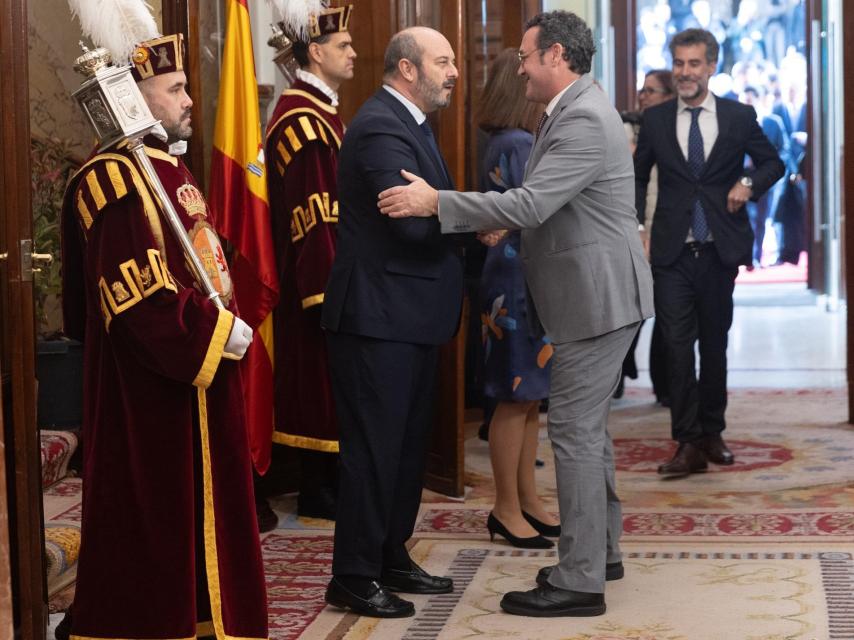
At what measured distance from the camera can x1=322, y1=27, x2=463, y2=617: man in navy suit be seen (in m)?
3.42

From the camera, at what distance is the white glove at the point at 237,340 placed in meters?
2.88

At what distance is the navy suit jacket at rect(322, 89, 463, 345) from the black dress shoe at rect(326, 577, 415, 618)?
67 centimetres

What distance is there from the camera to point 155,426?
2.95 meters

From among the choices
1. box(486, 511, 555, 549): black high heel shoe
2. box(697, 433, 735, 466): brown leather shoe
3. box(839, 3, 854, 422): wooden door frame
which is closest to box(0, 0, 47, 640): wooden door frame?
box(486, 511, 555, 549): black high heel shoe

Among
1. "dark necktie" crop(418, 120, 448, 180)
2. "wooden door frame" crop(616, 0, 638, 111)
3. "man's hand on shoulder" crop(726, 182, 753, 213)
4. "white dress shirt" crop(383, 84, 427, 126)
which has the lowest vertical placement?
"man's hand on shoulder" crop(726, 182, 753, 213)

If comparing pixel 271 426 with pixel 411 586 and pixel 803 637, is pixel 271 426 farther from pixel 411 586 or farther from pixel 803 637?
pixel 803 637

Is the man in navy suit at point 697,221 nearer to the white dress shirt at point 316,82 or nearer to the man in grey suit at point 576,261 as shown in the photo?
the white dress shirt at point 316,82

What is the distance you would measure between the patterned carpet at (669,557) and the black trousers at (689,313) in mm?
304

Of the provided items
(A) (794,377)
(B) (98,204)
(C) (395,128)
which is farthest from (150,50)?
(A) (794,377)

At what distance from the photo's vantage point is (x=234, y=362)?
9.84 ft

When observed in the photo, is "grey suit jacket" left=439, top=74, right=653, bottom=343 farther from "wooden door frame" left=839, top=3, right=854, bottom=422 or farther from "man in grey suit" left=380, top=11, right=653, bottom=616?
"wooden door frame" left=839, top=3, right=854, bottom=422

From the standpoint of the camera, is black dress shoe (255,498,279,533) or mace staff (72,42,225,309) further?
black dress shoe (255,498,279,533)

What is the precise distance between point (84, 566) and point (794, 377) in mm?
5792

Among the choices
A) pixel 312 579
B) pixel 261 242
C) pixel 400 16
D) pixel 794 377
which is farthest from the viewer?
pixel 794 377
